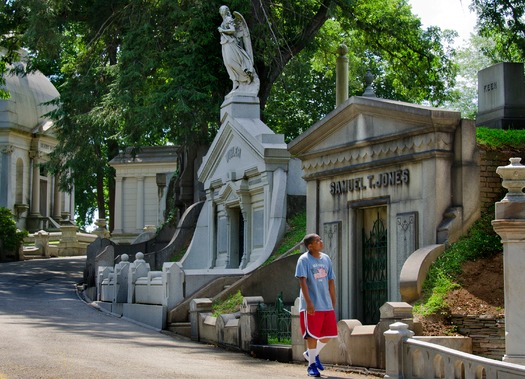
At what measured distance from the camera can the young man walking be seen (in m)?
12.0

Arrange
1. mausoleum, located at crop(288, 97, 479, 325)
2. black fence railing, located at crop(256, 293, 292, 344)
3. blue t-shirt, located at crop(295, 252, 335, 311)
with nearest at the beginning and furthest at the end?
blue t-shirt, located at crop(295, 252, 335, 311) < mausoleum, located at crop(288, 97, 479, 325) < black fence railing, located at crop(256, 293, 292, 344)

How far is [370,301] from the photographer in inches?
639

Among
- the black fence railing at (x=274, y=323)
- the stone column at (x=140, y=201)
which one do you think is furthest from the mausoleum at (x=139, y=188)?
the black fence railing at (x=274, y=323)

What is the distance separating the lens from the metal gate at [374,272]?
1596cm

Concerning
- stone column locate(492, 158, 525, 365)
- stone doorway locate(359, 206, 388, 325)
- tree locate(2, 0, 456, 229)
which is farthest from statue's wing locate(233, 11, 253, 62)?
stone column locate(492, 158, 525, 365)

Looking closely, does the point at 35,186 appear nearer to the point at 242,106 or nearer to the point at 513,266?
the point at 242,106

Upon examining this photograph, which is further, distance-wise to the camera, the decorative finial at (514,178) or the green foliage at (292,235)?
the green foliage at (292,235)

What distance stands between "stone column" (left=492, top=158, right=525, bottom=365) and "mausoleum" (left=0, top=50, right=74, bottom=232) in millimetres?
54017

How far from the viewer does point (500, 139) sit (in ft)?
50.1

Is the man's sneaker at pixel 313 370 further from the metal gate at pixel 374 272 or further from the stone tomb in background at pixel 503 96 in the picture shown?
the stone tomb in background at pixel 503 96

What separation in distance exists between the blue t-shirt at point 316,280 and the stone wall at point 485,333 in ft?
5.82

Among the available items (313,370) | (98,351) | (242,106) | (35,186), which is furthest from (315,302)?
(35,186)

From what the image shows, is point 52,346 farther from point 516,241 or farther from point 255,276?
point 516,241

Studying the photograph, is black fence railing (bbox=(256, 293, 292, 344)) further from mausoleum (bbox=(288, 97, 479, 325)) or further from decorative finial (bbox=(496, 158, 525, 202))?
decorative finial (bbox=(496, 158, 525, 202))
